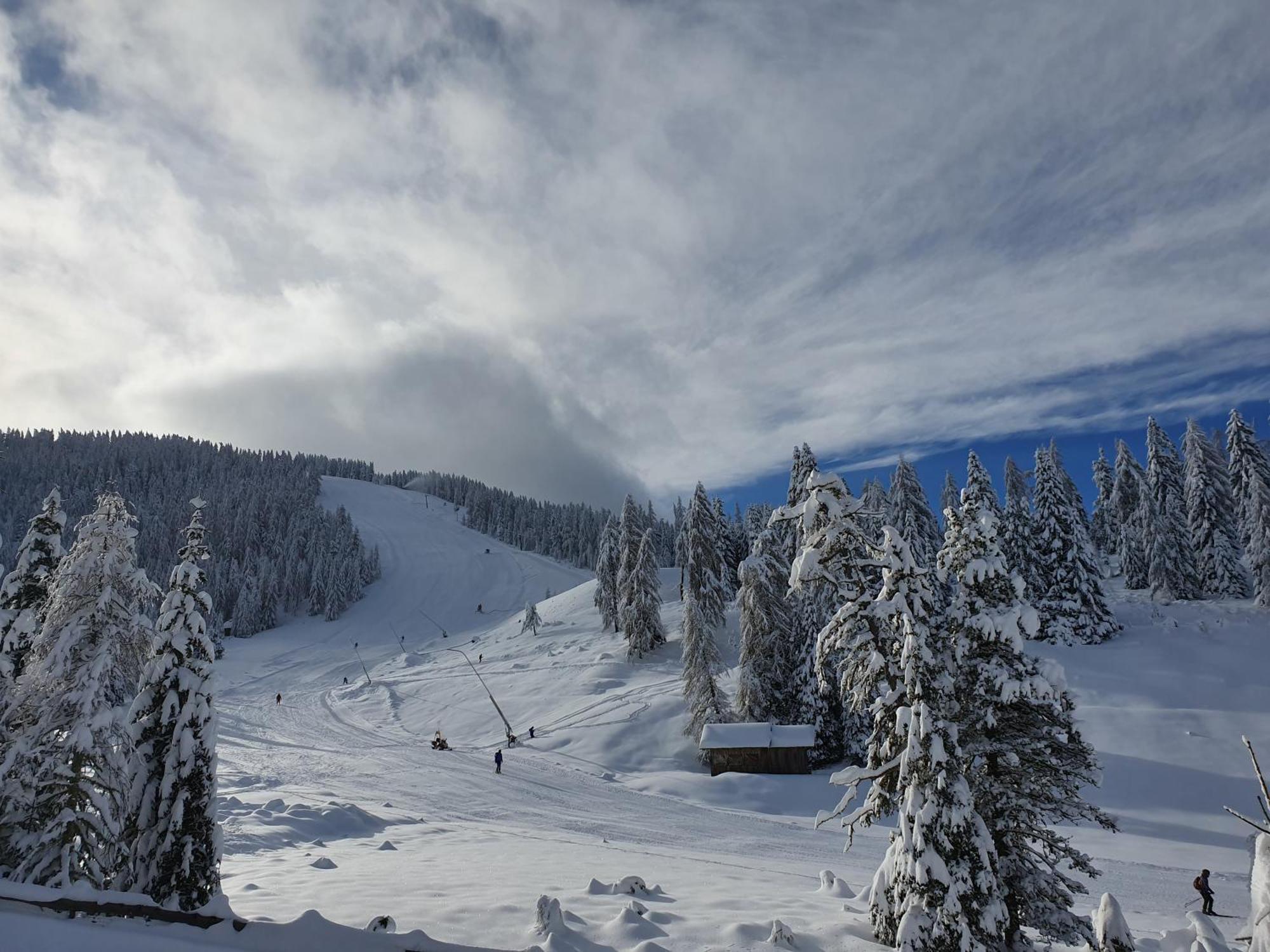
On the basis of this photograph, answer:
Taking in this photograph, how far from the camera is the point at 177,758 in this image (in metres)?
13.3

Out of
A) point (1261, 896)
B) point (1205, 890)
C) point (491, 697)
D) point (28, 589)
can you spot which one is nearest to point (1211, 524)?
point (1205, 890)

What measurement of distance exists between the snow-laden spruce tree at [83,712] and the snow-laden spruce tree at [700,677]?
3214cm

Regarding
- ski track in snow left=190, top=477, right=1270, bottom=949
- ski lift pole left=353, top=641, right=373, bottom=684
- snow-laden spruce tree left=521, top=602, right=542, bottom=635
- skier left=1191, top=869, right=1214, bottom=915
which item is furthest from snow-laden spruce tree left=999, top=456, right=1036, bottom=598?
ski lift pole left=353, top=641, right=373, bottom=684

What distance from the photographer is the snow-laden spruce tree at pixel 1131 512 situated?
55.1 m

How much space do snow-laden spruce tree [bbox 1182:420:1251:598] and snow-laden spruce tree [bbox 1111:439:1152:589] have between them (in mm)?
3260

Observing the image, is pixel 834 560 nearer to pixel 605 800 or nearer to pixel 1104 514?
pixel 605 800

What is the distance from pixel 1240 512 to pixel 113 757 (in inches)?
2747

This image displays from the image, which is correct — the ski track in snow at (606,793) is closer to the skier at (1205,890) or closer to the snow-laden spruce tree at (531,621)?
the skier at (1205,890)

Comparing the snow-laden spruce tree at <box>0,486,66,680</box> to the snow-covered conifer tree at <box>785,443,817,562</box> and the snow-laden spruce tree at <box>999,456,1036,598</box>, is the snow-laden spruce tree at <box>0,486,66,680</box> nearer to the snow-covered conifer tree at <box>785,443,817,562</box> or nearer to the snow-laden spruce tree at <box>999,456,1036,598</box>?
the snow-covered conifer tree at <box>785,443,817,562</box>

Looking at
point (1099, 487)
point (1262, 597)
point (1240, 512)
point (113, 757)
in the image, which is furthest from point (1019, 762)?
point (1099, 487)

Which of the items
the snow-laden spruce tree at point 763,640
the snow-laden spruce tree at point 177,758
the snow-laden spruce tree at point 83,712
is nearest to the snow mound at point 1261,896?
the snow-laden spruce tree at point 177,758

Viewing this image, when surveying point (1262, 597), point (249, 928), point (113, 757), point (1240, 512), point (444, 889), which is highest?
point (1240, 512)

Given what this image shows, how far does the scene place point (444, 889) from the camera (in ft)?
49.2

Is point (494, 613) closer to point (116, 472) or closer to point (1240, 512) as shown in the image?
point (1240, 512)
